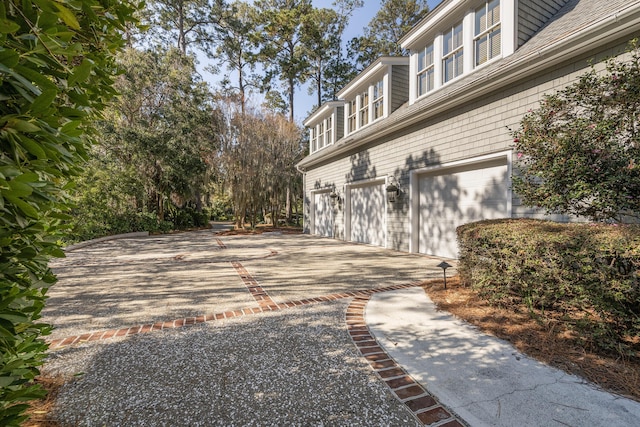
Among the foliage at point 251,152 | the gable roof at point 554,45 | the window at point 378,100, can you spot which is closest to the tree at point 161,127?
the foliage at point 251,152

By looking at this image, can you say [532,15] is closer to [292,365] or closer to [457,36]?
[457,36]

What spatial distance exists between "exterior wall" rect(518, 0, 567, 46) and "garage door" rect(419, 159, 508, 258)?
2784 millimetres

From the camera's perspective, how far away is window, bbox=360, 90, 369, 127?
10603 mm

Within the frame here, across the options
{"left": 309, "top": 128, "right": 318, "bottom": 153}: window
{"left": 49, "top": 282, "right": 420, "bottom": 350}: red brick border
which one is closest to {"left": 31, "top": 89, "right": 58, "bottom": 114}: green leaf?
{"left": 49, "top": 282, "right": 420, "bottom": 350}: red brick border

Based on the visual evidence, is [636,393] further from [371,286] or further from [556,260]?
[371,286]

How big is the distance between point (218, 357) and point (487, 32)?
26.5ft

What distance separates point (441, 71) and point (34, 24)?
8.23 meters

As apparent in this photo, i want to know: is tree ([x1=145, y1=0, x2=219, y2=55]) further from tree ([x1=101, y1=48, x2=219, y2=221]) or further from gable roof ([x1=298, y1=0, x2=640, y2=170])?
gable roof ([x1=298, y1=0, x2=640, y2=170])

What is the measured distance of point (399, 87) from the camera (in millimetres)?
9375

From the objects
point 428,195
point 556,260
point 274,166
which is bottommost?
point 556,260

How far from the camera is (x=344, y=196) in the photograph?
1133 centimetres

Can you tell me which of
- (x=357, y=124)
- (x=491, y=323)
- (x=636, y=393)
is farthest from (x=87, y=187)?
(x=636, y=393)

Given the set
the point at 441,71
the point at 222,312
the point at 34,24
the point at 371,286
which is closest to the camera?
the point at 34,24

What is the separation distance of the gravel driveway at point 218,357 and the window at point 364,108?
7.23 m
